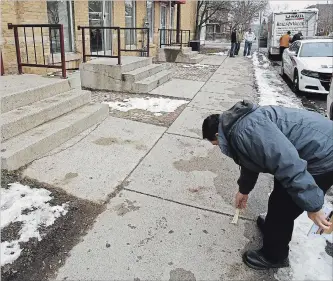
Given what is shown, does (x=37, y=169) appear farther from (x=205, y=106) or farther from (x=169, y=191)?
(x=205, y=106)

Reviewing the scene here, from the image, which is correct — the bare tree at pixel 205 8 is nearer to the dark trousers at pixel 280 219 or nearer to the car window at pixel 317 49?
the car window at pixel 317 49

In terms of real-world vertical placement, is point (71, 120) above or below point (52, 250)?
above

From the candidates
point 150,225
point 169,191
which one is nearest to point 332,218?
point 150,225

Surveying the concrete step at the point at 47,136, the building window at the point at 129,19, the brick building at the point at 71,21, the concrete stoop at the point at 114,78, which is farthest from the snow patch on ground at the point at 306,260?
the building window at the point at 129,19

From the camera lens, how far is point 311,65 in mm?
8195

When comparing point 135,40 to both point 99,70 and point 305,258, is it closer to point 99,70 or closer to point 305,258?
point 99,70

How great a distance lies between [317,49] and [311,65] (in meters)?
1.57

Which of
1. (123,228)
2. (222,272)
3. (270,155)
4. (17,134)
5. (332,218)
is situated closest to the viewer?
(270,155)

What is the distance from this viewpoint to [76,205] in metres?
2.99

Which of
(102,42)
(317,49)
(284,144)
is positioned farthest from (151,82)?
(284,144)

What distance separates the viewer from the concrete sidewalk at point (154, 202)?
236cm

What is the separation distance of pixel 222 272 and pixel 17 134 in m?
2.89

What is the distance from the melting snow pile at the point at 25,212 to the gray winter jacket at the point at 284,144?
1.67 metres

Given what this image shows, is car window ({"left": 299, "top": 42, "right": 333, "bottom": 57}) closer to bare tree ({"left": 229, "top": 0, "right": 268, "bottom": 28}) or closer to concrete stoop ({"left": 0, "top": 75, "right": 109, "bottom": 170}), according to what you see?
concrete stoop ({"left": 0, "top": 75, "right": 109, "bottom": 170})
